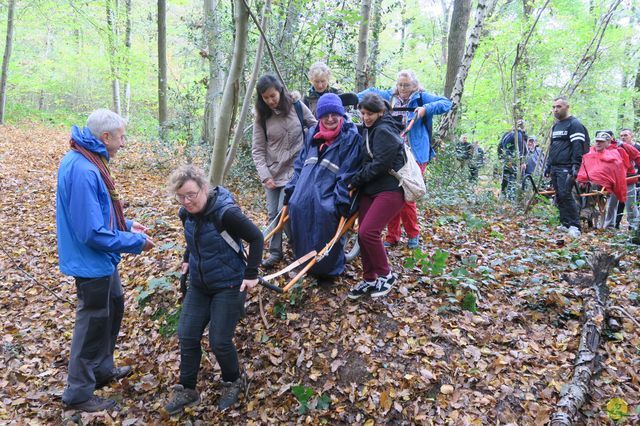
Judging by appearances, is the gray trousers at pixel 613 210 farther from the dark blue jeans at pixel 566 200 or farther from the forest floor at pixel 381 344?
the forest floor at pixel 381 344

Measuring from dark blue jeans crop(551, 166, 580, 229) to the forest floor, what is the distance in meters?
1.29

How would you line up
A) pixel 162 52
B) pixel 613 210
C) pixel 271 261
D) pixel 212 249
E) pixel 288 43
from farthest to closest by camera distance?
pixel 162 52 → pixel 288 43 → pixel 613 210 → pixel 271 261 → pixel 212 249

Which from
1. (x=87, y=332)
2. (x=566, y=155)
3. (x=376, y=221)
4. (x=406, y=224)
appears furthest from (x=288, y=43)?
(x=87, y=332)

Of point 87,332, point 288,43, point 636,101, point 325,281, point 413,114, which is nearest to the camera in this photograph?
point 87,332

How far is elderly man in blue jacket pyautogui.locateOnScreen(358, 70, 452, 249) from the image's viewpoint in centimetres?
533

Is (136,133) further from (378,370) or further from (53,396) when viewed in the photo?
(378,370)

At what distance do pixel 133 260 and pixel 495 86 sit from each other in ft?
44.2

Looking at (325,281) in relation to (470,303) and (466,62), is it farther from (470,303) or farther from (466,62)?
(466,62)

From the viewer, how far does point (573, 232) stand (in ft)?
22.8

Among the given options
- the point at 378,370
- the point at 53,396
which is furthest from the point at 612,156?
the point at 53,396

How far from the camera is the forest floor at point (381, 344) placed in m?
3.44

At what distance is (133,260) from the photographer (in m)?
6.21

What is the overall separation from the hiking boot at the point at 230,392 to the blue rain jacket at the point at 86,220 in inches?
56.5

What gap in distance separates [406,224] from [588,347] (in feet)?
8.03
